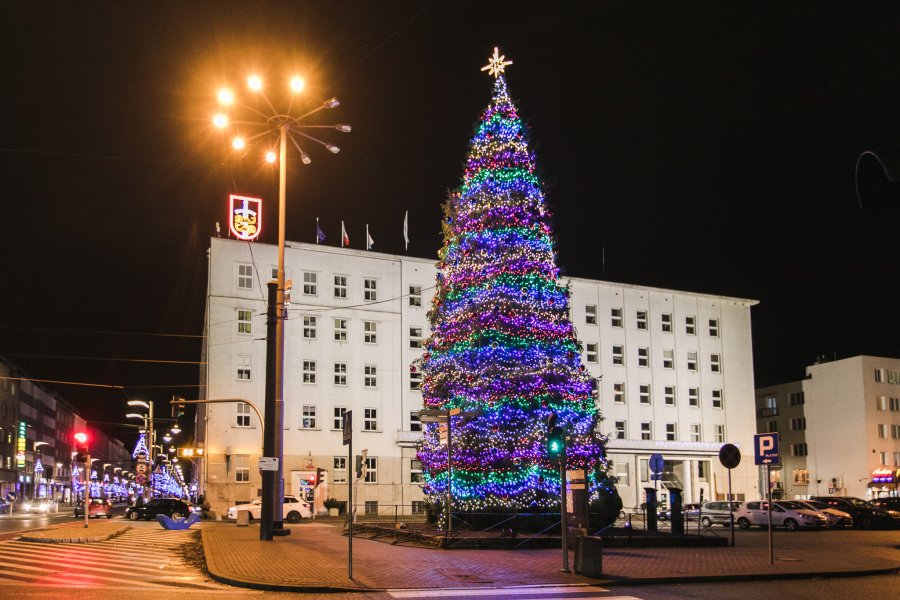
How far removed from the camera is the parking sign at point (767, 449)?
806 inches

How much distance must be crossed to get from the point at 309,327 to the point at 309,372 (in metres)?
3.08

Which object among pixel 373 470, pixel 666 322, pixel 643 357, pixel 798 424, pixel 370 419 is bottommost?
pixel 373 470

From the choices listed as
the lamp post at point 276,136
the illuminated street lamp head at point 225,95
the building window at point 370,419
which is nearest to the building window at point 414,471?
the building window at point 370,419

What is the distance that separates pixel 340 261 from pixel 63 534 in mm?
34341

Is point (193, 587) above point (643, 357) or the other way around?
the other way around

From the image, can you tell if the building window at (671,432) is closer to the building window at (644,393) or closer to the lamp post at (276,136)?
the building window at (644,393)

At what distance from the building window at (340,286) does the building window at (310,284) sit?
142 centimetres

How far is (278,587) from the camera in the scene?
47.0 ft

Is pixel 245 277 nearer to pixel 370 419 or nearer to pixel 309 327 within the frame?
pixel 309 327

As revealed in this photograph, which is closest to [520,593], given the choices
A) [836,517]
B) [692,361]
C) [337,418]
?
[836,517]

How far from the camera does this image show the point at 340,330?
194 ft

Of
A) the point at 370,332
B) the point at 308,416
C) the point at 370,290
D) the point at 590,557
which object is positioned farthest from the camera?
the point at 370,290

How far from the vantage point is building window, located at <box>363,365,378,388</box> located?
59500mm

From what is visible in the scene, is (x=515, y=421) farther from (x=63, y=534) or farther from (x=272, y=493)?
(x=63, y=534)
